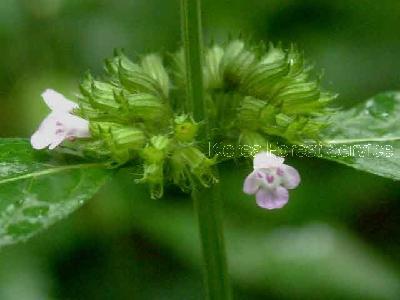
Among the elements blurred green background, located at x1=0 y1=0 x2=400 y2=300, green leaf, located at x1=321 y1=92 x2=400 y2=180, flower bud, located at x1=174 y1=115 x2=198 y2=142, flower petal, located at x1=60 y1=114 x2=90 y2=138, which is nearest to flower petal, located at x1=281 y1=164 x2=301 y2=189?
green leaf, located at x1=321 y1=92 x2=400 y2=180

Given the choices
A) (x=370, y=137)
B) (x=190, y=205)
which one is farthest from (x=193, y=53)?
(x=190, y=205)

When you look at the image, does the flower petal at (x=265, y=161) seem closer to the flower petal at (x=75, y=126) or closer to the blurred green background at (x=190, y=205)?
the flower petal at (x=75, y=126)

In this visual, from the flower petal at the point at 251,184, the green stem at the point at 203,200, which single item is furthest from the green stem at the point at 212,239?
the flower petal at the point at 251,184

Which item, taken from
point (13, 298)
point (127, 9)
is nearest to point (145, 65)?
point (13, 298)

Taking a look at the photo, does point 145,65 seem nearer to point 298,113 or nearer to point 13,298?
point 298,113

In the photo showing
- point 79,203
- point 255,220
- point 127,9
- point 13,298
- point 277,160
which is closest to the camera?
point 79,203
